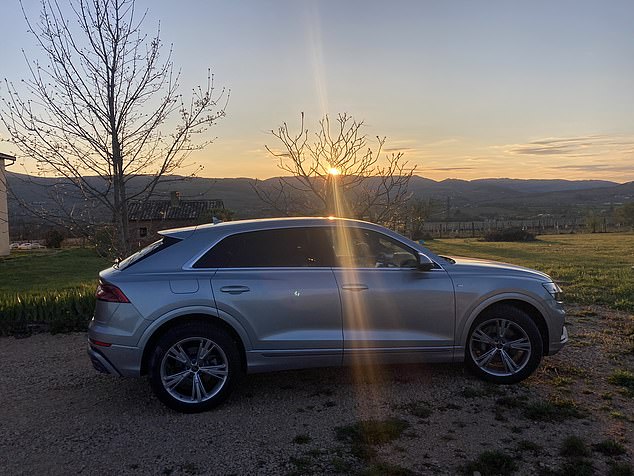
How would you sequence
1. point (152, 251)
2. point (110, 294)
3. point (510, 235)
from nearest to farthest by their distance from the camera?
point (110, 294) < point (152, 251) < point (510, 235)

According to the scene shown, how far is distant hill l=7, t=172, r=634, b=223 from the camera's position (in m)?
9.00

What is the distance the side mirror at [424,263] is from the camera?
16.4ft

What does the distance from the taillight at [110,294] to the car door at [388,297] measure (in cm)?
186

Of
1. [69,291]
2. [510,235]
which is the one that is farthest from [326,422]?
[510,235]

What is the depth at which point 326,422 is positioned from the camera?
14.4ft

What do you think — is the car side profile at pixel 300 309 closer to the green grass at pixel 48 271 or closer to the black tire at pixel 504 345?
the black tire at pixel 504 345

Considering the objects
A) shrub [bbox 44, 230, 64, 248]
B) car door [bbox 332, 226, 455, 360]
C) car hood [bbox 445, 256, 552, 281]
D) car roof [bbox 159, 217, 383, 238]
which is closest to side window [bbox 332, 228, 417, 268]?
car door [bbox 332, 226, 455, 360]

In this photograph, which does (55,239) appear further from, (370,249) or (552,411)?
(552,411)

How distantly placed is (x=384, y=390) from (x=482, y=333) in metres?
1.09

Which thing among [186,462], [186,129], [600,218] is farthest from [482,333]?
[600,218]

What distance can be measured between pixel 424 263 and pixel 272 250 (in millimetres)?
1409

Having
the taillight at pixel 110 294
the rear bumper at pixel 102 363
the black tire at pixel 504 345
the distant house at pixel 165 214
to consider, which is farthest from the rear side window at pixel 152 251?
the black tire at pixel 504 345

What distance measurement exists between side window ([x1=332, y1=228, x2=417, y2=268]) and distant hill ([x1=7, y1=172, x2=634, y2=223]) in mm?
4629

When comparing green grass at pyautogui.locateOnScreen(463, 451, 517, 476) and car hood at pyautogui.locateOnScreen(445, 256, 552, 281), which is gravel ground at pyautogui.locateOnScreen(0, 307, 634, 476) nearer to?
green grass at pyautogui.locateOnScreen(463, 451, 517, 476)
